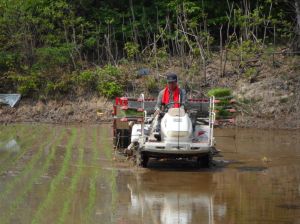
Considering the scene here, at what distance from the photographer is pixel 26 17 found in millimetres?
22031

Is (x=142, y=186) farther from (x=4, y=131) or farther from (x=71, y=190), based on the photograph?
(x=4, y=131)

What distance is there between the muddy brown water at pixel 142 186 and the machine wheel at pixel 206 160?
0.19 meters

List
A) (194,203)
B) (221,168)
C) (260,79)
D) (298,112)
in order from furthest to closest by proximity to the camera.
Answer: (260,79) < (298,112) < (221,168) < (194,203)

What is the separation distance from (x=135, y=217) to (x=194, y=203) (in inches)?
48.5

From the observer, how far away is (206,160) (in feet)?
30.6

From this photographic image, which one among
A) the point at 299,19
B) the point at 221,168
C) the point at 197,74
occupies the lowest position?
the point at 221,168

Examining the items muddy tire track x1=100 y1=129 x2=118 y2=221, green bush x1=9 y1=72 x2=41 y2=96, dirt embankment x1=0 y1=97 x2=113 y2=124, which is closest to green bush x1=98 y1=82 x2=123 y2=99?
dirt embankment x1=0 y1=97 x2=113 y2=124

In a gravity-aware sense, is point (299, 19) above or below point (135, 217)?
above

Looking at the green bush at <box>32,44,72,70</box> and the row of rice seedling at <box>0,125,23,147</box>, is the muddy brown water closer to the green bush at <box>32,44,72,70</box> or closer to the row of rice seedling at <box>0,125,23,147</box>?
the row of rice seedling at <box>0,125,23,147</box>

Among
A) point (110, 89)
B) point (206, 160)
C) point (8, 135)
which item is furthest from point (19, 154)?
point (110, 89)

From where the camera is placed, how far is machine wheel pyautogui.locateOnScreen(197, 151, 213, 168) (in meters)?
9.15

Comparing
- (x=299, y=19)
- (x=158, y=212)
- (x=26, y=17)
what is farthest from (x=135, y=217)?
(x=26, y=17)

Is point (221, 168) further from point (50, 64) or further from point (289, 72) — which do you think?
point (50, 64)

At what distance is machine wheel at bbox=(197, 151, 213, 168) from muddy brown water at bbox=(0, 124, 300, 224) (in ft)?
0.63
